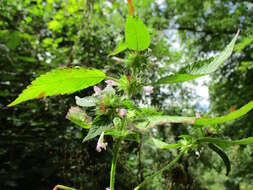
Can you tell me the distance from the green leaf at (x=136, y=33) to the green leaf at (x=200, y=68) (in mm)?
67

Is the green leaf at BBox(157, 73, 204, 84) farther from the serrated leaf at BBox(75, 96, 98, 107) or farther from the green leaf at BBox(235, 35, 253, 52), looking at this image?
A: the green leaf at BBox(235, 35, 253, 52)

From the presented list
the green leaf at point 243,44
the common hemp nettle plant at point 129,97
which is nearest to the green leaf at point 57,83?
the common hemp nettle plant at point 129,97

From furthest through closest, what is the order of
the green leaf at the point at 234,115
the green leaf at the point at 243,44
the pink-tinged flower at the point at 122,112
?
the green leaf at the point at 243,44, the pink-tinged flower at the point at 122,112, the green leaf at the point at 234,115

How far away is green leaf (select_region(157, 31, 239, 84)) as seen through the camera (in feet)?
1.29

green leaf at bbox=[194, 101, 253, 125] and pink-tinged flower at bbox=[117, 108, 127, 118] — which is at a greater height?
pink-tinged flower at bbox=[117, 108, 127, 118]

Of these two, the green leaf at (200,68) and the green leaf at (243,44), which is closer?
the green leaf at (200,68)

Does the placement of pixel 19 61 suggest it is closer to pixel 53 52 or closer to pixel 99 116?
pixel 53 52

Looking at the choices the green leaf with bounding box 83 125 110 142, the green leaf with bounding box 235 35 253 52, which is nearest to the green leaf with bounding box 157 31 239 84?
the green leaf with bounding box 83 125 110 142

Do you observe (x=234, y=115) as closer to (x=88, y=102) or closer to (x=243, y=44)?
(x=88, y=102)

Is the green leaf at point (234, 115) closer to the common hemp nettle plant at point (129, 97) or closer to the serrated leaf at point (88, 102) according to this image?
the common hemp nettle plant at point (129, 97)

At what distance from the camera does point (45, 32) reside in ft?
16.7

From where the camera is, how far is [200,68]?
43cm

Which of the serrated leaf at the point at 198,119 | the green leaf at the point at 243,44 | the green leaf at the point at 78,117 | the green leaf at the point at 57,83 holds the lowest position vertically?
the serrated leaf at the point at 198,119

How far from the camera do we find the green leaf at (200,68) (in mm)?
393
